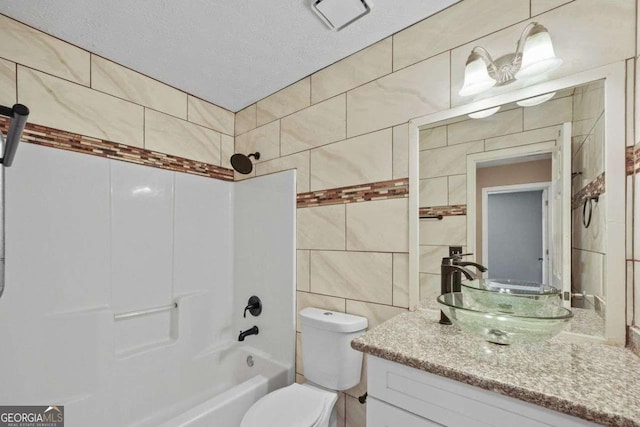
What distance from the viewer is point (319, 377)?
4.78 ft

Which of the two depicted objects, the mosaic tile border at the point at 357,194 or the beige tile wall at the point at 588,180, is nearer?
the beige tile wall at the point at 588,180

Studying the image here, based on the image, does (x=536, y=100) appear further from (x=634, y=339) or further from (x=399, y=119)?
(x=634, y=339)

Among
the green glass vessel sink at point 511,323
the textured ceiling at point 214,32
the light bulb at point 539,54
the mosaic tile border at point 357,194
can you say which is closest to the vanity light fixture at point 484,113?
the light bulb at point 539,54

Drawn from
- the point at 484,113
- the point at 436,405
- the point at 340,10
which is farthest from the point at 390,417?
the point at 340,10

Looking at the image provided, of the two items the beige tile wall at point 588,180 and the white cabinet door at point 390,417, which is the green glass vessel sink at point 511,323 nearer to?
the beige tile wall at point 588,180

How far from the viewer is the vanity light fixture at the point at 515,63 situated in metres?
0.97

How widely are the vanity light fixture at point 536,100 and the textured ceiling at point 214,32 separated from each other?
0.55m

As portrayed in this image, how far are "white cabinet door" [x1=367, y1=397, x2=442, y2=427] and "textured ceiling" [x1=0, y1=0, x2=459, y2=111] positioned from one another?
1.55 metres

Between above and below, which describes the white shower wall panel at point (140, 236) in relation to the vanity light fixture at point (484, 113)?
below

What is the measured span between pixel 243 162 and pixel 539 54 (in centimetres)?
166

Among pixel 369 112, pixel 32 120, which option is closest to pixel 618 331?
pixel 369 112

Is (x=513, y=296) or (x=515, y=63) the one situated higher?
(x=515, y=63)

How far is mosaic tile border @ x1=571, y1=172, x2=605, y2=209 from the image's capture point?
0.93m

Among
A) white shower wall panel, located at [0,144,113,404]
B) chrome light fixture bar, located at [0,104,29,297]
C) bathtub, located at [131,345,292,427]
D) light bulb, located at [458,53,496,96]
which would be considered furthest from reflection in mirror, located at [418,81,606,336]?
white shower wall panel, located at [0,144,113,404]
